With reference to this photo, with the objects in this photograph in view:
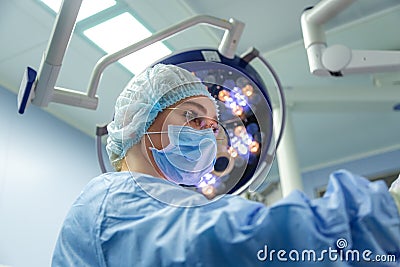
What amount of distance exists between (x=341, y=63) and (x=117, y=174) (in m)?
0.54

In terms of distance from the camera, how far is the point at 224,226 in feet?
2.21

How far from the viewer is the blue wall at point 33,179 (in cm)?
200

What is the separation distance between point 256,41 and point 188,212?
143 centimetres

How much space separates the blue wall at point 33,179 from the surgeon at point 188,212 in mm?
1137

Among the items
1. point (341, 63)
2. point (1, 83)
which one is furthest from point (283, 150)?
point (1, 83)

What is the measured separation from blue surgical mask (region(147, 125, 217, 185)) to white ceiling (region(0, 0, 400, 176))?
101 centimetres

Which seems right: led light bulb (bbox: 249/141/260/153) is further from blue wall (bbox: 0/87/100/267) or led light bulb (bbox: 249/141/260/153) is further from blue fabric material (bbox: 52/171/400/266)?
blue wall (bbox: 0/87/100/267)

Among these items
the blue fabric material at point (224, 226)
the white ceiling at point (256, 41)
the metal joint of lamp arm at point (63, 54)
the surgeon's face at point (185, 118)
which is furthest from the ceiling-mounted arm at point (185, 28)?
the white ceiling at point (256, 41)

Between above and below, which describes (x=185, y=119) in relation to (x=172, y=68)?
below

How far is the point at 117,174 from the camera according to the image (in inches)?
35.5

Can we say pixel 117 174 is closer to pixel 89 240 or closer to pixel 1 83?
pixel 89 240

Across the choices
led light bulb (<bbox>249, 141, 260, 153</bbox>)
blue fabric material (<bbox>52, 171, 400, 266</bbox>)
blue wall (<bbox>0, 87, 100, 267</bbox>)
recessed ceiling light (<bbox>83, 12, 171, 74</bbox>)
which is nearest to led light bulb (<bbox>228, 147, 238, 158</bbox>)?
led light bulb (<bbox>249, 141, 260, 153</bbox>)

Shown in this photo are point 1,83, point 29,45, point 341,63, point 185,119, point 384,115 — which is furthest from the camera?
point 384,115

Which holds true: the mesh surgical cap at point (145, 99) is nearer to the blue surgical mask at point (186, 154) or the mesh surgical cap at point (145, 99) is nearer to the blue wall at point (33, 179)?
the blue surgical mask at point (186, 154)
